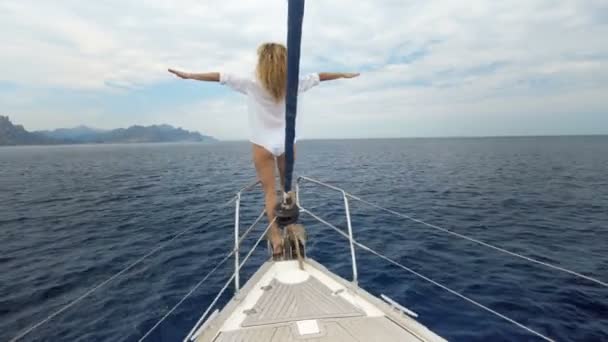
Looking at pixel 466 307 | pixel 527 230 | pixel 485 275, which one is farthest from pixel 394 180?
pixel 466 307

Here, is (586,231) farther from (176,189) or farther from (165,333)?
(176,189)

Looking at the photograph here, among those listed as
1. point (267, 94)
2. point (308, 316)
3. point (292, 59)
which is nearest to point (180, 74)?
point (267, 94)

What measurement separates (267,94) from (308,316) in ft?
7.50

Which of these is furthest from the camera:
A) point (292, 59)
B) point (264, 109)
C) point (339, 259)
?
point (339, 259)

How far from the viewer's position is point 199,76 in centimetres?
285

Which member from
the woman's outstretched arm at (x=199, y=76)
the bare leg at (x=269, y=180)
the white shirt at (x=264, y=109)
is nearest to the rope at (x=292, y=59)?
the white shirt at (x=264, y=109)

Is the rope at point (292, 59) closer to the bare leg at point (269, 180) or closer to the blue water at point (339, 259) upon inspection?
the bare leg at point (269, 180)

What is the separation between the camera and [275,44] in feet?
9.90

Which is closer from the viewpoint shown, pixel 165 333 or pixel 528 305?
→ pixel 165 333

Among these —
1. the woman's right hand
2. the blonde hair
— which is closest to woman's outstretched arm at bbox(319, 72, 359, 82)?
the blonde hair

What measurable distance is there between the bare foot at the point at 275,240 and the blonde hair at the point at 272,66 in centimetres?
190

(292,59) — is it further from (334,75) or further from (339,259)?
(339,259)

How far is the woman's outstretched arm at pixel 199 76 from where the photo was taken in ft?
9.19

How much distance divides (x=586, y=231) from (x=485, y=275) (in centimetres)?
645
